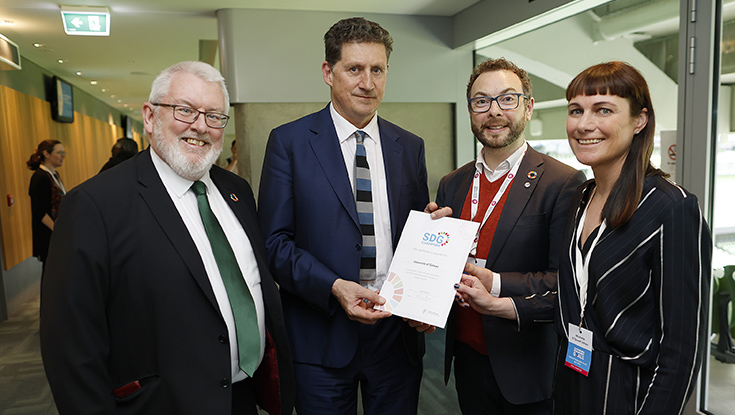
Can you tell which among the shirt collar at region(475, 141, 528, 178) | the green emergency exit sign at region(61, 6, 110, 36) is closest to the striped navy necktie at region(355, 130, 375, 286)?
the shirt collar at region(475, 141, 528, 178)

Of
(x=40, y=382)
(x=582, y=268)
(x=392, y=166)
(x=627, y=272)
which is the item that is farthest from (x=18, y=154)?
(x=627, y=272)

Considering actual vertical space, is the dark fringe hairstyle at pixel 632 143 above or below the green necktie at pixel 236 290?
above

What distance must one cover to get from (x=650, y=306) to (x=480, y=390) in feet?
2.54

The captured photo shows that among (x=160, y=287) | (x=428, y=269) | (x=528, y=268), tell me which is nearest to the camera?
(x=160, y=287)

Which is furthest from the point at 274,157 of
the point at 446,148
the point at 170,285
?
the point at 446,148

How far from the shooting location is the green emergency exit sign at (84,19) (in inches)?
199

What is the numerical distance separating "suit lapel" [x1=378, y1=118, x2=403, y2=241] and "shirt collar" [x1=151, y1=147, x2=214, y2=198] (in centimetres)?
77

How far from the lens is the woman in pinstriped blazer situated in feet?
4.26

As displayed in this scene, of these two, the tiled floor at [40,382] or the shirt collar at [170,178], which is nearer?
the shirt collar at [170,178]

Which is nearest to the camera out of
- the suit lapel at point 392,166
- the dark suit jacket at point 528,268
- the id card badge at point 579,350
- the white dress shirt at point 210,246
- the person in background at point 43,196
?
the id card badge at point 579,350

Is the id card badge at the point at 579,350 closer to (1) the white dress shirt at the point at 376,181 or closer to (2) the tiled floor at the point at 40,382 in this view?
(1) the white dress shirt at the point at 376,181

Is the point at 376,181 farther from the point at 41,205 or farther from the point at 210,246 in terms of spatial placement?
the point at 41,205

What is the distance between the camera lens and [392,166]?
78.6 inches

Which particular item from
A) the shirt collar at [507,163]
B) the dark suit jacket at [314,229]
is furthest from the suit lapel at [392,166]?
the shirt collar at [507,163]
